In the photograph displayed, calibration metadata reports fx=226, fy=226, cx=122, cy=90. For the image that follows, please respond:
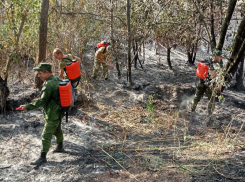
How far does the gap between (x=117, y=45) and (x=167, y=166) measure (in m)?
4.54

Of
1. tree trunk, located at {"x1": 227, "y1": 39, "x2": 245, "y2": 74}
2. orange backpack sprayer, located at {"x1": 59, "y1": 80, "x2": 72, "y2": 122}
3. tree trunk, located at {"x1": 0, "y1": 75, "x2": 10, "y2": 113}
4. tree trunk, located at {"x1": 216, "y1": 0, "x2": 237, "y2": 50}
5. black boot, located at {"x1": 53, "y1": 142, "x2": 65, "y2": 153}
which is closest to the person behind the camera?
orange backpack sprayer, located at {"x1": 59, "y1": 80, "x2": 72, "y2": 122}

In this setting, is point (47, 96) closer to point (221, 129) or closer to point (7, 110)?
point (7, 110)

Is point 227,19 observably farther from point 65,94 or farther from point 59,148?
point 59,148

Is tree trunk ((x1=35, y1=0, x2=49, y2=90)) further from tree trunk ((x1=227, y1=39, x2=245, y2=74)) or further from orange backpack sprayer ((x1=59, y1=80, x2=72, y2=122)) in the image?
tree trunk ((x1=227, y1=39, x2=245, y2=74))

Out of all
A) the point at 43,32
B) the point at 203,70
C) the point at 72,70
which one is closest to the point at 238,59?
the point at 203,70

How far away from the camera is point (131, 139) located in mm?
4520

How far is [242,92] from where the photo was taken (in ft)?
24.4

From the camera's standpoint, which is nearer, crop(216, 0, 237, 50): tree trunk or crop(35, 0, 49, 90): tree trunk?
crop(216, 0, 237, 50): tree trunk

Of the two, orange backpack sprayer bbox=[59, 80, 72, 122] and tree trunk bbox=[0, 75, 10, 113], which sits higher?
orange backpack sprayer bbox=[59, 80, 72, 122]

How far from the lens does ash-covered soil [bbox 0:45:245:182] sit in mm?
3266

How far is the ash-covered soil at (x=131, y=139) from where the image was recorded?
3.27m

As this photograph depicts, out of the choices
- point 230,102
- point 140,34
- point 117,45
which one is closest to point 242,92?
point 230,102

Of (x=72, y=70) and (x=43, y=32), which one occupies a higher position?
(x=43, y=32)

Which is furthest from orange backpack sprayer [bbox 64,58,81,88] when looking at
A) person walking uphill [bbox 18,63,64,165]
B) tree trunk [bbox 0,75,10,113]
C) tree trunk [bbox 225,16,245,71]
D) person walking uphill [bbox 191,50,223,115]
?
tree trunk [bbox 225,16,245,71]
